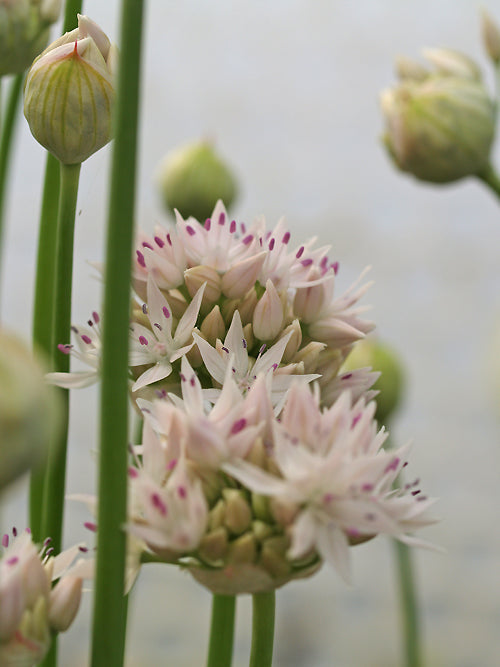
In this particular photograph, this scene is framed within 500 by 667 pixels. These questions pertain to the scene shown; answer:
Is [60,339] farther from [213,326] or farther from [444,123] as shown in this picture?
[444,123]

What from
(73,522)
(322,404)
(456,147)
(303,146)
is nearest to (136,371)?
(322,404)

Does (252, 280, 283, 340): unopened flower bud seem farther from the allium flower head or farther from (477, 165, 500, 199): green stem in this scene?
(477, 165, 500, 199): green stem

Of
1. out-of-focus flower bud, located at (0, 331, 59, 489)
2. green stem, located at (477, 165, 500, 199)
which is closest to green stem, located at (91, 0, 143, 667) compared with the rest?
out-of-focus flower bud, located at (0, 331, 59, 489)

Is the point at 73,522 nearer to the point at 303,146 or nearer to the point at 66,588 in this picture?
the point at 303,146

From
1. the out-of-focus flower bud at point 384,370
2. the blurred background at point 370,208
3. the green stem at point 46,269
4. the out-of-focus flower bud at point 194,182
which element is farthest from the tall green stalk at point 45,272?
the blurred background at point 370,208

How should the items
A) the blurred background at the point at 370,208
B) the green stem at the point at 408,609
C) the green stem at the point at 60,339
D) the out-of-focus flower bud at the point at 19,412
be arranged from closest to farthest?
the out-of-focus flower bud at the point at 19,412 < the green stem at the point at 60,339 < the green stem at the point at 408,609 < the blurred background at the point at 370,208

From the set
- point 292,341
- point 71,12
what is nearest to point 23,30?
point 71,12

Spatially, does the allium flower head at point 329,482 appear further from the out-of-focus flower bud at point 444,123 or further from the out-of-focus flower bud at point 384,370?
the out-of-focus flower bud at point 384,370
